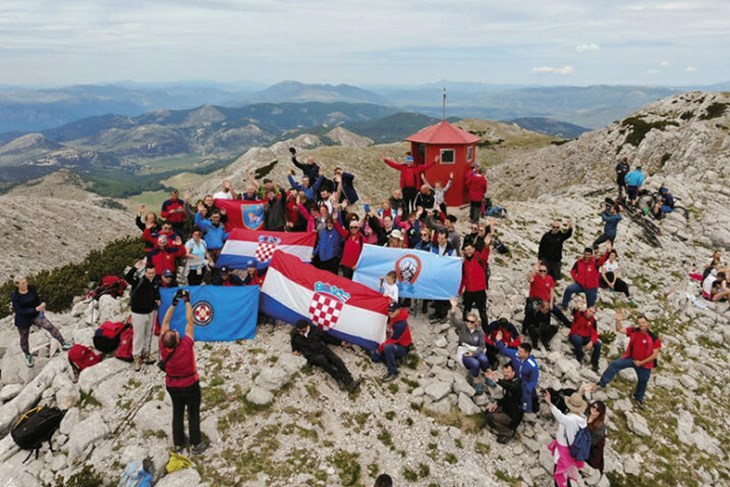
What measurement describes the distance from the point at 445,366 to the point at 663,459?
20.4 feet

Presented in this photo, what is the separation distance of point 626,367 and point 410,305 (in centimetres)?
711

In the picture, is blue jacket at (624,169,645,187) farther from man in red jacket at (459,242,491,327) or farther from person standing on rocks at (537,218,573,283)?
man in red jacket at (459,242,491,327)

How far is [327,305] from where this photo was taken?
45.2 ft

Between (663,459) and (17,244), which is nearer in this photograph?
(663,459)

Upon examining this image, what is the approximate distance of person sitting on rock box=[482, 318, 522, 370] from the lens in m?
12.9

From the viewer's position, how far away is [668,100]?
62.9 meters

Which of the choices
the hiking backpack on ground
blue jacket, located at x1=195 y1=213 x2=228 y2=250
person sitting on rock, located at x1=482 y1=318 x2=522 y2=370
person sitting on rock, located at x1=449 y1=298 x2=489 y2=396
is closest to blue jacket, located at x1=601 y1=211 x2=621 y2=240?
person sitting on rock, located at x1=482 y1=318 x2=522 y2=370

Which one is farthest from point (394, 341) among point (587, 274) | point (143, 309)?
point (587, 274)

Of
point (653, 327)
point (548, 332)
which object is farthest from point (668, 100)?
point (548, 332)

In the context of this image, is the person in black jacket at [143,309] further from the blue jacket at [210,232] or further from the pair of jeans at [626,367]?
the pair of jeans at [626,367]

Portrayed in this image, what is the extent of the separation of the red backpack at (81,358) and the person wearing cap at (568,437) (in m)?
13.4

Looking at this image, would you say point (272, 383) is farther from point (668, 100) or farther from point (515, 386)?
point (668, 100)

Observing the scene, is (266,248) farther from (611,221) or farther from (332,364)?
(611,221)

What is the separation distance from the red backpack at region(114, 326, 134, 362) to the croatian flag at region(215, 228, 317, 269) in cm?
445
